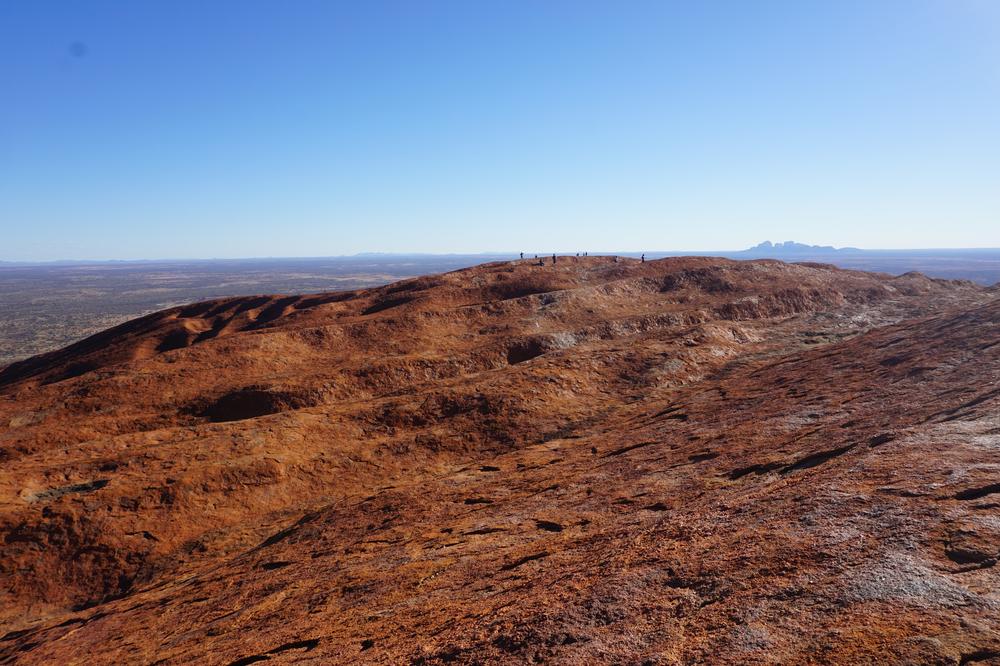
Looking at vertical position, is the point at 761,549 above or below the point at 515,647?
above

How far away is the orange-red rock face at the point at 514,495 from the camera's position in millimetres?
7555

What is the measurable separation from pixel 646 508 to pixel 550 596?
17.6ft

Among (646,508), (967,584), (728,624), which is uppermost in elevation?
(967,584)

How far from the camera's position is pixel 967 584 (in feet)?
22.4

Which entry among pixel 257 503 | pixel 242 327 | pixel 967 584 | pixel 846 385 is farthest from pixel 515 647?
pixel 242 327

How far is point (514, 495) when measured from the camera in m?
17.0

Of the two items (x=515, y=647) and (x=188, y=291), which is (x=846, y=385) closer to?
(x=515, y=647)

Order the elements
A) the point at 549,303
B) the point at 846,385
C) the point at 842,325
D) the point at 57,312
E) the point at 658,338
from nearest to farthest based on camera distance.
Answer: the point at 846,385 < the point at 658,338 < the point at 842,325 < the point at 549,303 < the point at 57,312

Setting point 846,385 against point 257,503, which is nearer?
point 257,503

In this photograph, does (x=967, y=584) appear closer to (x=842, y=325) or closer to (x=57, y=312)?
(x=842, y=325)

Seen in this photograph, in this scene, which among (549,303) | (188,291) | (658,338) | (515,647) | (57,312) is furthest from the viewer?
(188,291)

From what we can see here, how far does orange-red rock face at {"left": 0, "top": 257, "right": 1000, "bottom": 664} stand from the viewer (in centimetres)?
755

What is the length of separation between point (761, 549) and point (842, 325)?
3851cm

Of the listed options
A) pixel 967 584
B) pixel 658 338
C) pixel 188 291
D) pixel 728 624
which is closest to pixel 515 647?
pixel 728 624
